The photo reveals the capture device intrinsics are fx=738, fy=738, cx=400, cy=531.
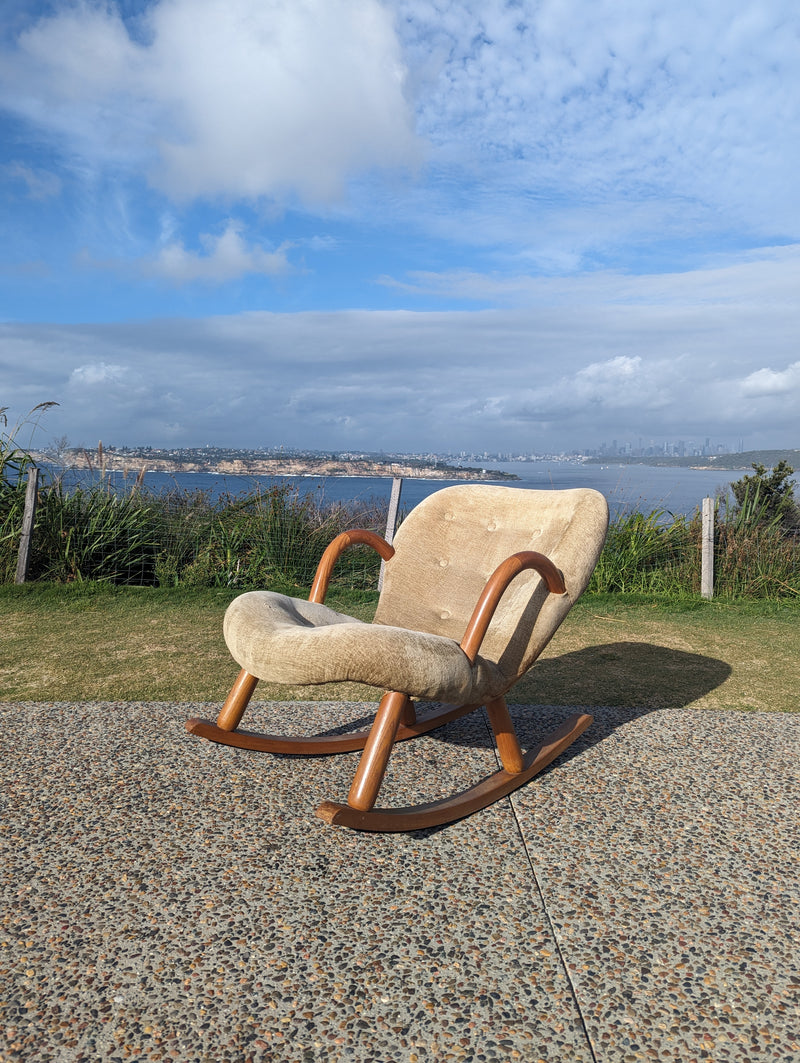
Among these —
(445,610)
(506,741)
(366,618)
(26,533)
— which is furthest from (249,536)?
(506,741)

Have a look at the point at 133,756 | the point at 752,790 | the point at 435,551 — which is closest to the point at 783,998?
the point at 752,790

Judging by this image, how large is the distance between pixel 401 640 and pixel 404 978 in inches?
32.2

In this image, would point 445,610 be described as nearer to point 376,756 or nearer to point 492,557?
point 492,557

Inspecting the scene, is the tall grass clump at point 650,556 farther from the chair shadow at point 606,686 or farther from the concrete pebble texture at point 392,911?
the concrete pebble texture at point 392,911

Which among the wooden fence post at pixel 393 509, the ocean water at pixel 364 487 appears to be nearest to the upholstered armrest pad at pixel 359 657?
the wooden fence post at pixel 393 509

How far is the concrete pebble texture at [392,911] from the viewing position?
1.46 meters

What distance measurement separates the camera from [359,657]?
2018mm

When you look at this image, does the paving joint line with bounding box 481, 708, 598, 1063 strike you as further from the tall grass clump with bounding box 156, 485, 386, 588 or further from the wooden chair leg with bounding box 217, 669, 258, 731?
the tall grass clump with bounding box 156, 485, 386, 588

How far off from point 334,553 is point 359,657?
0.97 m

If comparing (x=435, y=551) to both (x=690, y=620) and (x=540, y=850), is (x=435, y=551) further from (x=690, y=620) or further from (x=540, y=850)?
(x=690, y=620)

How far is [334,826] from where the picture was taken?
7.36 feet

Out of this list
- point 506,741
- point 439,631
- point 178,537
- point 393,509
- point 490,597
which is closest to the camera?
point 490,597

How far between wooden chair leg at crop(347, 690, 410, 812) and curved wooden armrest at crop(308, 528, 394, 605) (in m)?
0.75

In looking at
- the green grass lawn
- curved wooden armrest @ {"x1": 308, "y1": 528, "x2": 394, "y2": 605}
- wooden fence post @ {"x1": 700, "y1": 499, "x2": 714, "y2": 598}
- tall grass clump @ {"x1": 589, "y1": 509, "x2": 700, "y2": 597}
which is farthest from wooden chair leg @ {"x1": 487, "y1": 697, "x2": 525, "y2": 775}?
wooden fence post @ {"x1": 700, "y1": 499, "x2": 714, "y2": 598}
